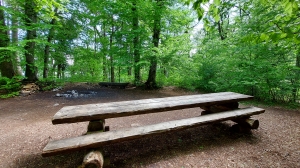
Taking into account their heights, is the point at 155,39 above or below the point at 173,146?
above

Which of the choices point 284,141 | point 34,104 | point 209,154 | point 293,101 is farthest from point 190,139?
Answer: point 34,104

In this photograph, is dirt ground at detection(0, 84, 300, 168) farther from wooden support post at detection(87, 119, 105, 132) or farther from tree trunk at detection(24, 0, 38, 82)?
tree trunk at detection(24, 0, 38, 82)

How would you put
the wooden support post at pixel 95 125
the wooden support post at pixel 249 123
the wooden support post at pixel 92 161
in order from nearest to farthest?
the wooden support post at pixel 92 161 → the wooden support post at pixel 95 125 → the wooden support post at pixel 249 123

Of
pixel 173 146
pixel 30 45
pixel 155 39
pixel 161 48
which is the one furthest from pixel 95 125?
pixel 30 45

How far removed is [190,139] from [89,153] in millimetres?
1924

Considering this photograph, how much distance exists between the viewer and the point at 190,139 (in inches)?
110

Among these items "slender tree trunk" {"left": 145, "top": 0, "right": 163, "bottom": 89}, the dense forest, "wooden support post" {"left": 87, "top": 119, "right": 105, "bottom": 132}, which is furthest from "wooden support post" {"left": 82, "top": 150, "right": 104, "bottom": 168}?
"slender tree trunk" {"left": 145, "top": 0, "right": 163, "bottom": 89}

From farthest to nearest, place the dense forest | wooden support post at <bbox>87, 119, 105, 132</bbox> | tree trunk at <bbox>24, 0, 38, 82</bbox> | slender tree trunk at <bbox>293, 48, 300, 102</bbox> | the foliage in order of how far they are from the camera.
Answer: the foliage, tree trunk at <bbox>24, 0, 38, 82</bbox>, the dense forest, slender tree trunk at <bbox>293, 48, 300, 102</bbox>, wooden support post at <bbox>87, 119, 105, 132</bbox>

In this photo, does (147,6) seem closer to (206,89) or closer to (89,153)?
(206,89)

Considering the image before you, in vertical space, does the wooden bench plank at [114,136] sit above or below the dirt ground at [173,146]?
above

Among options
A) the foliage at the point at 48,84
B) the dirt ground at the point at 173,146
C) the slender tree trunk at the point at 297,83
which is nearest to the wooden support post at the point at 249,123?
the dirt ground at the point at 173,146

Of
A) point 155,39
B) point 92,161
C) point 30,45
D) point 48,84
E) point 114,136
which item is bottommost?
point 92,161

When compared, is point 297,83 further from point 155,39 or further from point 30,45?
point 30,45

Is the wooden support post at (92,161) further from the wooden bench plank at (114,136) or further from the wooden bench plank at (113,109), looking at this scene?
the wooden bench plank at (113,109)
